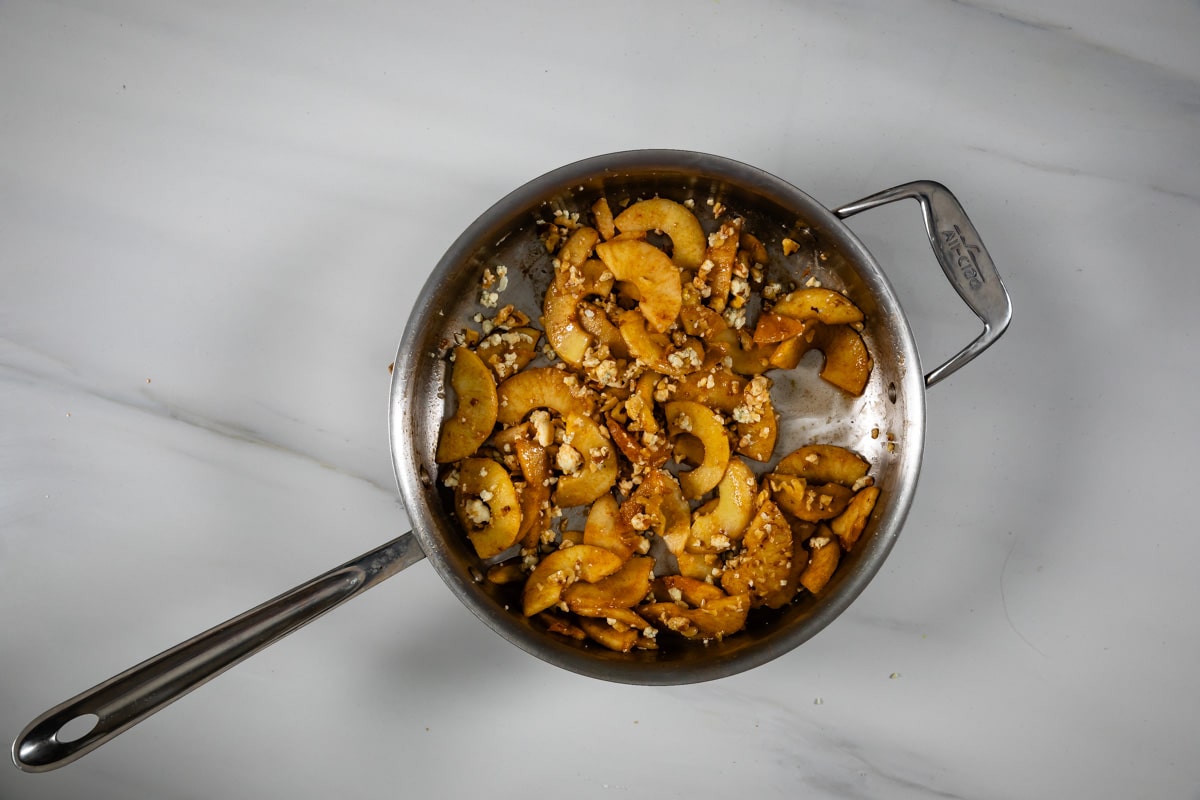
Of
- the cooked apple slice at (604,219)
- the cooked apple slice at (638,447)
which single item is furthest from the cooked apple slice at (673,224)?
the cooked apple slice at (638,447)

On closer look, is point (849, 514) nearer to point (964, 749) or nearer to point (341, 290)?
point (964, 749)

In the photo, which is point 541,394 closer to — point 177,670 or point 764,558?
point 764,558

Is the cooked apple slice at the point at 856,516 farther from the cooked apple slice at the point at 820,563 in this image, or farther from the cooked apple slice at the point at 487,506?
the cooked apple slice at the point at 487,506

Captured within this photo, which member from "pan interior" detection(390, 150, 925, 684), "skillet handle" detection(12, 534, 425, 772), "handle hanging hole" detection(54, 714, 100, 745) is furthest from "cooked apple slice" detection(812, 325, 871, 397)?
"handle hanging hole" detection(54, 714, 100, 745)

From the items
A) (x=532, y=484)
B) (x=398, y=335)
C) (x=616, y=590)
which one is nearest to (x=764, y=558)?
(x=616, y=590)

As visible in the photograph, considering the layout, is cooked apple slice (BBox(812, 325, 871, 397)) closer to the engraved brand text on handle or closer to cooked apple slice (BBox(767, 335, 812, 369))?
cooked apple slice (BBox(767, 335, 812, 369))
